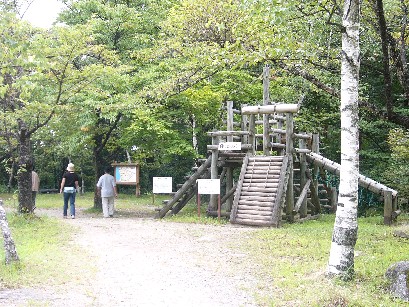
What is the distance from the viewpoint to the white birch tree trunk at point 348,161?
6.97 m

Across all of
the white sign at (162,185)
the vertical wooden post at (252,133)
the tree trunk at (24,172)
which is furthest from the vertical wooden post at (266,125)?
the tree trunk at (24,172)

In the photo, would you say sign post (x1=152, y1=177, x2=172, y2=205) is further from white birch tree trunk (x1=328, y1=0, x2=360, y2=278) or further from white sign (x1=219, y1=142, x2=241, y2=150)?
white birch tree trunk (x1=328, y1=0, x2=360, y2=278)

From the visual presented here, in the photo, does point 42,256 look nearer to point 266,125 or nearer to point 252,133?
point 252,133

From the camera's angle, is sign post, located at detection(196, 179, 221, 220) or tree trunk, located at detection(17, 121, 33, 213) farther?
sign post, located at detection(196, 179, 221, 220)

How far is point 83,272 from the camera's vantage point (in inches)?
314

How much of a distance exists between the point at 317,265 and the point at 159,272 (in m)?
2.70

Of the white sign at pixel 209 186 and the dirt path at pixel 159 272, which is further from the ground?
the white sign at pixel 209 186

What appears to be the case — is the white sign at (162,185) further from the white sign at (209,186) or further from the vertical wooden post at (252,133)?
the vertical wooden post at (252,133)

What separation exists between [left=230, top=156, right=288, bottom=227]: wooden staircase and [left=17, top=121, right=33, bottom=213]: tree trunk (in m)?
6.12

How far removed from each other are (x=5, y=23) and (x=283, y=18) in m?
4.82

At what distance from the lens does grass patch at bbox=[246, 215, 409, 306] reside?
6.12 m

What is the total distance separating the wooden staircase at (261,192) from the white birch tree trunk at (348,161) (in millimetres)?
6614

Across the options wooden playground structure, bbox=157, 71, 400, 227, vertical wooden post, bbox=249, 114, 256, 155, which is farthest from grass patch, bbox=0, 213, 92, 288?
vertical wooden post, bbox=249, 114, 256, 155

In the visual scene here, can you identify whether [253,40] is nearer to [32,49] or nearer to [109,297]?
[32,49]
